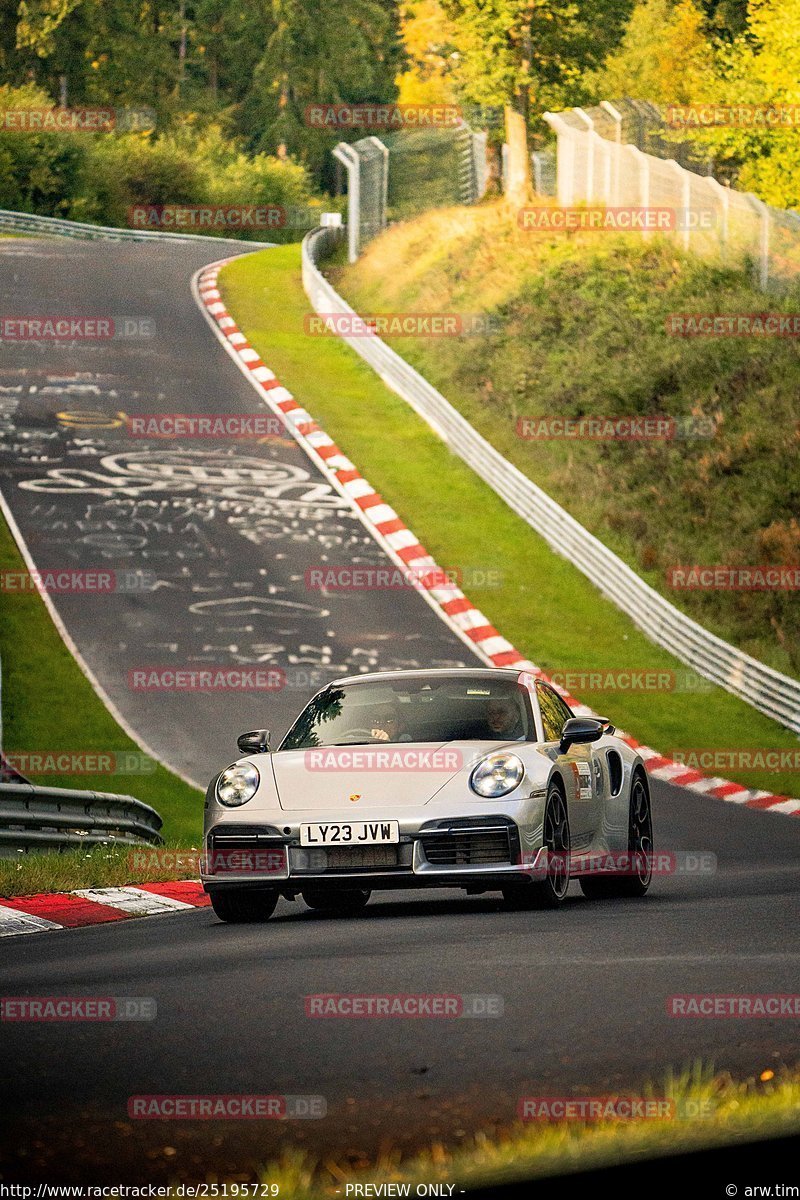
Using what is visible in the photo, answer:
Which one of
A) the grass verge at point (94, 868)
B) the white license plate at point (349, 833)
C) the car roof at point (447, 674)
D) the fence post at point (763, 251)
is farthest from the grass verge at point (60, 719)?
the fence post at point (763, 251)

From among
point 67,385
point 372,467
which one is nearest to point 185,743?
point 372,467

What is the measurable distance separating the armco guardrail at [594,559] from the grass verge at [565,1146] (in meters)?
18.2

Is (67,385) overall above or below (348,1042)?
below

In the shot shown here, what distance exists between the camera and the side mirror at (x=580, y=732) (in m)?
10.2

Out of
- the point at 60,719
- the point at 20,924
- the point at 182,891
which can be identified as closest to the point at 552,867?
the point at 20,924

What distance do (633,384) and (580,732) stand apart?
24.8 metres

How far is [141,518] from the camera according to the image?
28344mm

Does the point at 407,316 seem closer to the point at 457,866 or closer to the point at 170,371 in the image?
the point at 170,371

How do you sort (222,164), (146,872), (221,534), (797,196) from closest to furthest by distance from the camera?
1. (146,872)
2. (221,534)
3. (797,196)
4. (222,164)

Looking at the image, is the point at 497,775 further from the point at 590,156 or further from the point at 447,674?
the point at 590,156

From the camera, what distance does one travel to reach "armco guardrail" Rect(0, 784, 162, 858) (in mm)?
12180

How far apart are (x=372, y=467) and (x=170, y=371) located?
6.94 m

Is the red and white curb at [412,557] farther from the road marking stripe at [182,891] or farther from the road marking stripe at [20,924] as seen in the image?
the road marking stripe at [20,924]

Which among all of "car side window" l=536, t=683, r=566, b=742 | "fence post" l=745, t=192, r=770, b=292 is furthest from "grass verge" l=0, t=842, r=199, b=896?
"fence post" l=745, t=192, r=770, b=292
